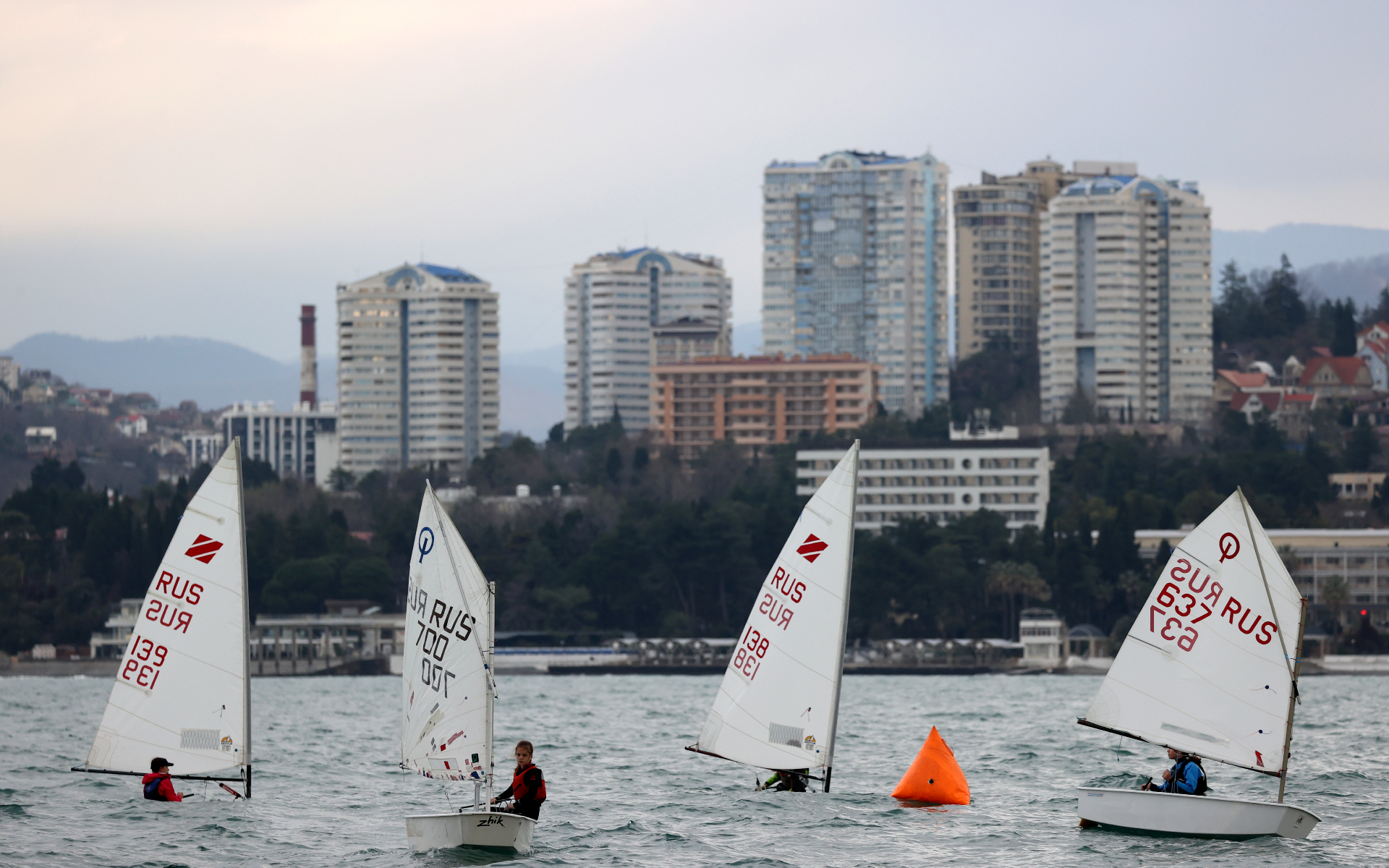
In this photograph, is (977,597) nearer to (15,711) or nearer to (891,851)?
(15,711)

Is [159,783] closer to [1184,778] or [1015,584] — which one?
[1184,778]

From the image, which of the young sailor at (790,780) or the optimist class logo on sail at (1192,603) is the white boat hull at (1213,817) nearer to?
the optimist class logo on sail at (1192,603)

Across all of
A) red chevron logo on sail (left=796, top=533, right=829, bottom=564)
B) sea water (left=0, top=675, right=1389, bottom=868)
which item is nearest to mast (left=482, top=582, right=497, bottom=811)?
sea water (left=0, top=675, right=1389, bottom=868)

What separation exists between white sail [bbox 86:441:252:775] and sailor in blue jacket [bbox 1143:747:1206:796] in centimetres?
1511

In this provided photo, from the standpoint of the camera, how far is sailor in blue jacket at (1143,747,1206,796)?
106 ft

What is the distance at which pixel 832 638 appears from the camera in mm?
36062

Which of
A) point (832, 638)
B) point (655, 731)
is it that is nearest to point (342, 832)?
point (832, 638)

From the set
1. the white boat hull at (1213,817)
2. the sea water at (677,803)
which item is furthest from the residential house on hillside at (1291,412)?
the white boat hull at (1213,817)

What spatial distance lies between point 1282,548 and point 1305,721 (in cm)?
6525

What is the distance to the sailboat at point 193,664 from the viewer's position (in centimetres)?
3431

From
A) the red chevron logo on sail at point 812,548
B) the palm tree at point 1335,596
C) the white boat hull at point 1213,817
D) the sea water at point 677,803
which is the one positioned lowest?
the palm tree at point 1335,596

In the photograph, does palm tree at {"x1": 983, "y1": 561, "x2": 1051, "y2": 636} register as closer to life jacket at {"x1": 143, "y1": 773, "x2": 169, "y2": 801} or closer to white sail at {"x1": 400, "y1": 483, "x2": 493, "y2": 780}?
life jacket at {"x1": 143, "y1": 773, "x2": 169, "y2": 801}

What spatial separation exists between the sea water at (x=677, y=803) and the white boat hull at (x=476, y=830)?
305 millimetres

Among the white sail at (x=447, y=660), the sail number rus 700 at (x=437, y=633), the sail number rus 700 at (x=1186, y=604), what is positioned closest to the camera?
the white sail at (x=447, y=660)
